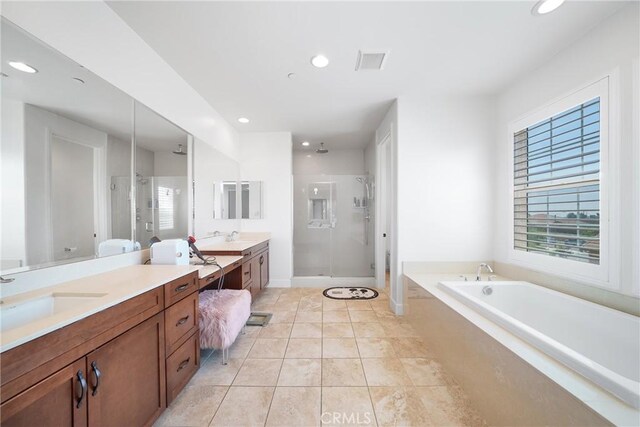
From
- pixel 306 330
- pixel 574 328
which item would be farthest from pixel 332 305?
pixel 574 328

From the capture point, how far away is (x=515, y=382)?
1.14 meters

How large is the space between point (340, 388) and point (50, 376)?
4.84ft

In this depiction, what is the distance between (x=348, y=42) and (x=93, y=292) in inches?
87.5

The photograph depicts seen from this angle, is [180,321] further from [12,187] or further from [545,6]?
[545,6]

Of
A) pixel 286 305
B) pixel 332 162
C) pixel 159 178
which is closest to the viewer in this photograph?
pixel 159 178

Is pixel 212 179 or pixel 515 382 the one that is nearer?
pixel 515 382

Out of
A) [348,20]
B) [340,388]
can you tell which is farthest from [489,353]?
[348,20]

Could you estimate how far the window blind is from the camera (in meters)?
1.70

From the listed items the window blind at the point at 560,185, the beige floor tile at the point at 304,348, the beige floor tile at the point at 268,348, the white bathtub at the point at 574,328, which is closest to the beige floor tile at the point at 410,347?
the white bathtub at the point at 574,328

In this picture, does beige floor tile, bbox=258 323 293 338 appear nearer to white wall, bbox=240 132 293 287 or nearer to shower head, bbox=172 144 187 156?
white wall, bbox=240 132 293 287

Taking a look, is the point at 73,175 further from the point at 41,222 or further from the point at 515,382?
the point at 515,382

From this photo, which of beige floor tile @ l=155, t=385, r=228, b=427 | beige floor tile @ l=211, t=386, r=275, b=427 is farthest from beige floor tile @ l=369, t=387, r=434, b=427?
beige floor tile @ l=155, t=385, r=228, b=427

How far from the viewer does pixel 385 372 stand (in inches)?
69.9

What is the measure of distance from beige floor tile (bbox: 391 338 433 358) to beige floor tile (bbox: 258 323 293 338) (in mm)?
1025
